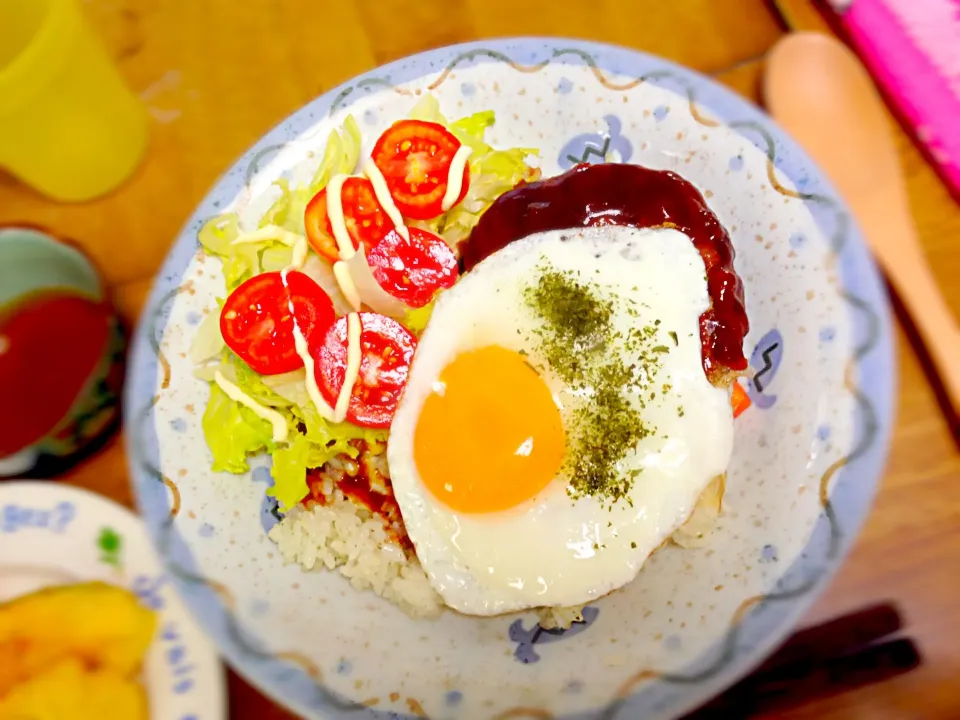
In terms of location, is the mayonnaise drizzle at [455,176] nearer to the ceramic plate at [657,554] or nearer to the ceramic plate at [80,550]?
the ceramic plate at [657,554]

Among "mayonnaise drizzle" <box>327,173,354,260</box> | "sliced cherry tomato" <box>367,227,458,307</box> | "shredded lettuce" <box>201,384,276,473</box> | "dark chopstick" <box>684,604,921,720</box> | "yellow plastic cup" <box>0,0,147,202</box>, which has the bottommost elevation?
"dark chopstick" <box>684,604,921,720</box>

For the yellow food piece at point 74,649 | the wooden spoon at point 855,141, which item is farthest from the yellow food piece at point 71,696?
the wooden spoon at point 855,141

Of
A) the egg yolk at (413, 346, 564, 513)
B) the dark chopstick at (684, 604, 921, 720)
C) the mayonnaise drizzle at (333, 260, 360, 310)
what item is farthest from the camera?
the mayonnaise drizzle at (333, 260, 360, 310)

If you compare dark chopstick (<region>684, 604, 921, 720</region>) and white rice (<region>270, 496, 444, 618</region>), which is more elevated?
white rice (<region>270, 496, 444, 618</region>)

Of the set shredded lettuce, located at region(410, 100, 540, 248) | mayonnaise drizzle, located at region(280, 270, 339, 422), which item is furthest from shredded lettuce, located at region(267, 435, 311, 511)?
shredded lettuce, located at region(410, 100, 540, 248)

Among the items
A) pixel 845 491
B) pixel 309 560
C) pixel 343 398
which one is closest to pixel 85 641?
pixel 309 560

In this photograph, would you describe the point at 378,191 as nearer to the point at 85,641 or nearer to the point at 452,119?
the point at 452,119

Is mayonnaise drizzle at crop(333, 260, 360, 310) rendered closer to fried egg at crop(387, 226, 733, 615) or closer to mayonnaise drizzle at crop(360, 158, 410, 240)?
mayonnaise drizzle at crop(360, 158, 410, 240)
